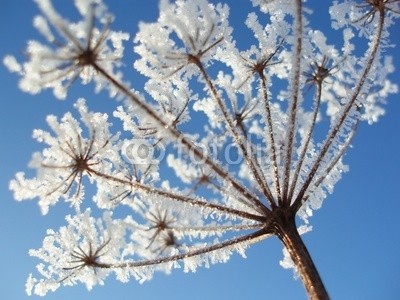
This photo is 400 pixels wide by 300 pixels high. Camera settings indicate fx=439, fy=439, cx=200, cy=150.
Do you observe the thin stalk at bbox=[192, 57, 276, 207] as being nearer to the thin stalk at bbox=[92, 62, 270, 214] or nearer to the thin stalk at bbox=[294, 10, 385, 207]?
the thin stalk at bbox=[92, 62, 270, 214]

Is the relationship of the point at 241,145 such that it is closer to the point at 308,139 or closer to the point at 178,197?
the point at 308,139

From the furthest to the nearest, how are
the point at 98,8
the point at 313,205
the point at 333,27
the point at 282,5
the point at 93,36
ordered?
the point at 313,205
the point at 333,27
the point at 282,5
the point at 93,36
the point at 98,8

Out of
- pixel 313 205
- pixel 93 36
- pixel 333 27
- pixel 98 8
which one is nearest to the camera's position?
pixel 98 8

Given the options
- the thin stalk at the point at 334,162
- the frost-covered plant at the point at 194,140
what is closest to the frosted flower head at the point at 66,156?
the frost-covered plant at the point at 194,140

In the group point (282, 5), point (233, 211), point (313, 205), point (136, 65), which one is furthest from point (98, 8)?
point (313, 205)

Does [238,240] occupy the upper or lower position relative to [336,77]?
lower

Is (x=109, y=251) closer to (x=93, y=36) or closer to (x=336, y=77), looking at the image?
(x=93, y=36)

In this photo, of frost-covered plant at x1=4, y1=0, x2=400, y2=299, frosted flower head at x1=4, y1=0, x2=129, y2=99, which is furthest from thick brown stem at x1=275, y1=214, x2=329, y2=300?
frosted flower head at x1=4, y1=0, x2=129, y2=99

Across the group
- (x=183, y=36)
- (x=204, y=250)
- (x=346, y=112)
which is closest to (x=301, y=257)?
(x=204, y=250)
